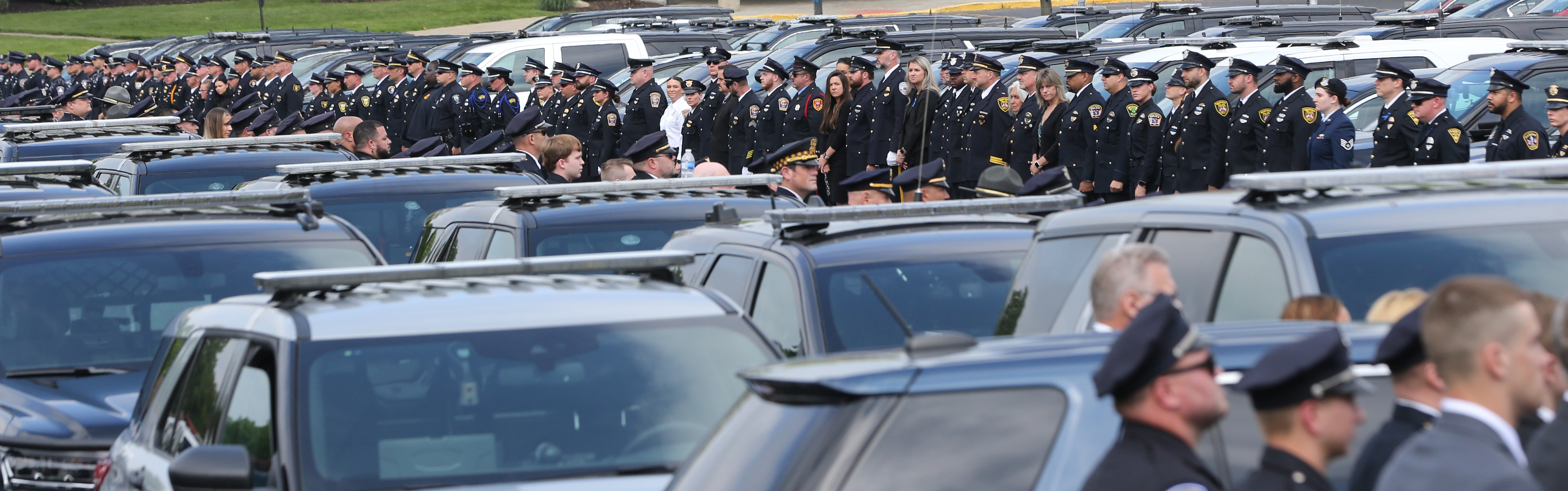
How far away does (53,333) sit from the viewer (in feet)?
24.0

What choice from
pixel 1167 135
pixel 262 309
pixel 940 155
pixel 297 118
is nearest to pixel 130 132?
pixel 297 118

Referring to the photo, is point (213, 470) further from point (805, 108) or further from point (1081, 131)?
point (805, 108)

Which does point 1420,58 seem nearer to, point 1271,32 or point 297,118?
point 1271,32

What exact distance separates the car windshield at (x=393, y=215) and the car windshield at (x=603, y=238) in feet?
6.23

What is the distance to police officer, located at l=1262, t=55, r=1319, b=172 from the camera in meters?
13.5

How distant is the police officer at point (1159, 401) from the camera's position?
2711 millimetres

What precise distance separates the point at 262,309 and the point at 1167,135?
10.2 metres

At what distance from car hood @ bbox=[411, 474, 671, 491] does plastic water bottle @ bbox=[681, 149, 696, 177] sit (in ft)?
39.7

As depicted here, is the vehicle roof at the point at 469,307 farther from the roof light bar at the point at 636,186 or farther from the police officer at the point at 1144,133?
the police officer at the point at 1144,133

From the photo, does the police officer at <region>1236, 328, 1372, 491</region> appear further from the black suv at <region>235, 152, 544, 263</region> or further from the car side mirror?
the black suv at <region>235, 152, 544, 263</region>

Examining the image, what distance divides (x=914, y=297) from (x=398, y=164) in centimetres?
515

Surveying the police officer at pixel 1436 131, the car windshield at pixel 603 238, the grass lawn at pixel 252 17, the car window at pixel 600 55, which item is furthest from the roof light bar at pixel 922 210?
the grass lawn at pixel 252 17

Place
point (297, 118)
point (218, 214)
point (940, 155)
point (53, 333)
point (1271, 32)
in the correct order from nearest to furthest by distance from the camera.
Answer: point (53, 333)
point (218, 214)
point (940, 155)
point (297, 118)
point (1271, 32)

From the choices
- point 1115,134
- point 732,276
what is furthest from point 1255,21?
point 732,276
